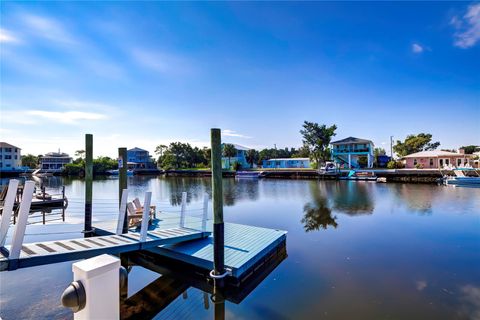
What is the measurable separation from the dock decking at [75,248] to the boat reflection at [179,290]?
0.93m

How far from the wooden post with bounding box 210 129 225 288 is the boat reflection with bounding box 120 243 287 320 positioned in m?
0.41

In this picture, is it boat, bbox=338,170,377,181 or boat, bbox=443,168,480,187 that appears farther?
boat, bbox=338,170,377,181

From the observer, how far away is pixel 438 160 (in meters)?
41.2

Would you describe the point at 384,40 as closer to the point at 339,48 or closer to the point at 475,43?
the point at 339,48

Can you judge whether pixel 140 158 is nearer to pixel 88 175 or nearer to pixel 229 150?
pixel 229 150

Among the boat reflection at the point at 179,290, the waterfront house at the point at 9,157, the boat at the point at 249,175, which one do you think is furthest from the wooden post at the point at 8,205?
the waterfront house at the point at 9,157

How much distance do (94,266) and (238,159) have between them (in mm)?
62052

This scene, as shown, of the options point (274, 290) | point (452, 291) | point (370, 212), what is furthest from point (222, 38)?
point (452, 291)

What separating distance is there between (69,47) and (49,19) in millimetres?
1952

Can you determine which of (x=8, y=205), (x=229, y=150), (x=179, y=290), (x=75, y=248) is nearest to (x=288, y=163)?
(x=229, y=150)

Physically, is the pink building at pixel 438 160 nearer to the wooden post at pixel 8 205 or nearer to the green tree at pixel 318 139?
the green tree at pixel 318 139

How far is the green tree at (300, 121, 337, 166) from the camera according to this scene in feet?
164

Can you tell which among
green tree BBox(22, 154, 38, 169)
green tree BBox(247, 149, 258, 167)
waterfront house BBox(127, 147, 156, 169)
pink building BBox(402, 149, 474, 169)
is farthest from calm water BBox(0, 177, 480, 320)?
green tree BBox(22, 154, 38, 169)

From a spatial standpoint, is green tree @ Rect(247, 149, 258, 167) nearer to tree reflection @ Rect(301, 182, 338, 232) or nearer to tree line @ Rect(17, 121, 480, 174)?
tree line @ Rect(17, 121, 480, 174)
